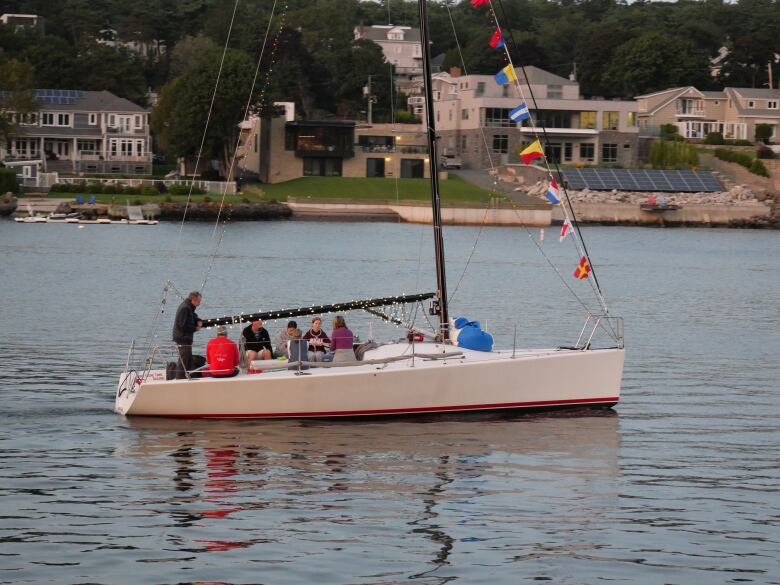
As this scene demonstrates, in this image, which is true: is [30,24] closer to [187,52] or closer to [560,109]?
[187,52]

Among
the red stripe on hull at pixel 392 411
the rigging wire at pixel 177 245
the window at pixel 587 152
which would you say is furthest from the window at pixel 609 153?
the red stripe on hull at pixel 392 411

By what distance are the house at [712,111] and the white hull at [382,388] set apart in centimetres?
12183

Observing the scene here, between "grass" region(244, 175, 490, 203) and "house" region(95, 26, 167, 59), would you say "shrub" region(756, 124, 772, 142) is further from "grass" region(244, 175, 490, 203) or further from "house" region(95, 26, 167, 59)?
"house" region(95, 26, 167, 59)

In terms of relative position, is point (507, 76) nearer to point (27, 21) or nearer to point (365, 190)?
point (365, 190)

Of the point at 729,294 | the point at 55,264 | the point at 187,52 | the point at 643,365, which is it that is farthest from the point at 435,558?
the point at 187,52

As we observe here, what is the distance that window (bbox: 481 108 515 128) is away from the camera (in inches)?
5034

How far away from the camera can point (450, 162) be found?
130 meters

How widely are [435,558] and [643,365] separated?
1846 cm

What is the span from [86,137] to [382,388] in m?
97.8

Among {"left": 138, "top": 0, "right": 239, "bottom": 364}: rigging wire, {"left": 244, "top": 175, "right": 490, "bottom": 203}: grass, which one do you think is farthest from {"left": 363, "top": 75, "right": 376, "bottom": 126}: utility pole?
{"left": 138, "top": 0, "right": 239, "bottom": 364}: rigging wire

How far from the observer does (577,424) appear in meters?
25.9

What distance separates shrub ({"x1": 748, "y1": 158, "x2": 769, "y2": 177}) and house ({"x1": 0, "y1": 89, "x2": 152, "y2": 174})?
50955 mm

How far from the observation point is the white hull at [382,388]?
2448cm

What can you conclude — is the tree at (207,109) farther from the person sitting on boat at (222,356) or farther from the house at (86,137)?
the person sitting on boat at (222,356)
